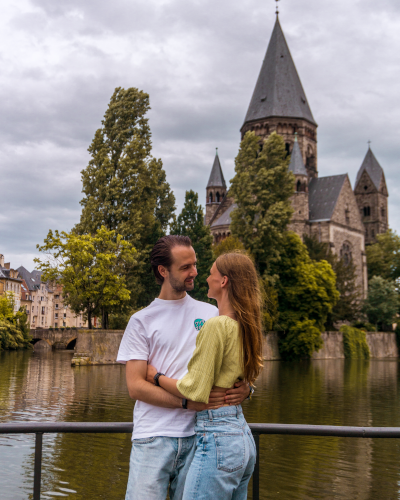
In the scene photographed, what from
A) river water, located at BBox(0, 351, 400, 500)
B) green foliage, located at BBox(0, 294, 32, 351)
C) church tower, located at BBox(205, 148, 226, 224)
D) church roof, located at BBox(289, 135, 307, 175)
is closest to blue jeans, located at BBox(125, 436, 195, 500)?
river water, located at BBox(0, 351, 400, 500)

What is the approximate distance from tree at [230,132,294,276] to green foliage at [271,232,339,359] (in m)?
1.47

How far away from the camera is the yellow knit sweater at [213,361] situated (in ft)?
7.50

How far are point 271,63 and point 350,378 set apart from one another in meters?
49.3

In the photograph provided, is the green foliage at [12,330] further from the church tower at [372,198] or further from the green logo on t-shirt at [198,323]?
the church tower at [372,198]

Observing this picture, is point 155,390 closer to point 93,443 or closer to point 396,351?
point 93,443

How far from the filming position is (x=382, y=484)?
26.1 ft

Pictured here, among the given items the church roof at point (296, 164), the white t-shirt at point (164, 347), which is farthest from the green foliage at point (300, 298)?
the white t-shirt at point (164, 347)

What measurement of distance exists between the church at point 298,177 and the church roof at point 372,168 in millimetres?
22054

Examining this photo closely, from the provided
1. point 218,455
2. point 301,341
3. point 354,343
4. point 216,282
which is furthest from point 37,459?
point 354,343

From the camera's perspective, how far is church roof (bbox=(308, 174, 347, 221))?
5816 cm

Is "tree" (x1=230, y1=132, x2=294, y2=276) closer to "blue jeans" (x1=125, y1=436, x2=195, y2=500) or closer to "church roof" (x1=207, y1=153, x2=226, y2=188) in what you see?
"church roof" (x1=207, y1=153, x2=226, y2=188)

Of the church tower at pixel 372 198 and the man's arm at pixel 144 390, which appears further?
the church tower at pixel 372 198

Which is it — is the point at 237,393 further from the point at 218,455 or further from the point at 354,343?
the point at 354,343

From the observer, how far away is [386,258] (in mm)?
70438
